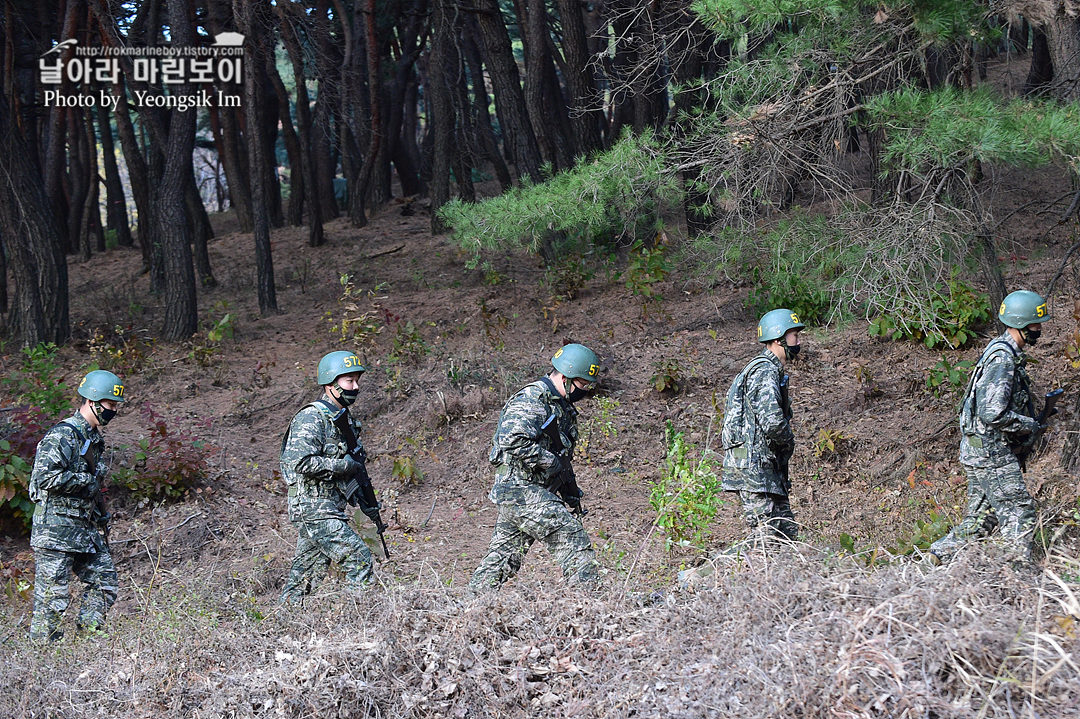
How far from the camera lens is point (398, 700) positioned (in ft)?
14.1

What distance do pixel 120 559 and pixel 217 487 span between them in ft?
4.20

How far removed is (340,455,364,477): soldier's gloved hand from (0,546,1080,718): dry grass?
0.84 meters

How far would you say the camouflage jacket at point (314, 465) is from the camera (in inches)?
222

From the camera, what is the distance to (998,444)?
557cm

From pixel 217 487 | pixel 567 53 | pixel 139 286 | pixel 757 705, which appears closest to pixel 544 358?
pixel 217 487

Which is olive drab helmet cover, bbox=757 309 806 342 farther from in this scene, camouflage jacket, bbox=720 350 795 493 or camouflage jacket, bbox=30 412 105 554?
camouflage jacket, bbox=30 412 105 554

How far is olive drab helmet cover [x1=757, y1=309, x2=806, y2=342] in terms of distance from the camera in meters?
5.68

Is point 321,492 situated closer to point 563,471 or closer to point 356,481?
point 356,481

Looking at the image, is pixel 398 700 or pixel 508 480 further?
pixel 508 480

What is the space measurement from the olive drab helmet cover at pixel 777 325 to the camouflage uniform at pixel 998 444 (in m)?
1.20

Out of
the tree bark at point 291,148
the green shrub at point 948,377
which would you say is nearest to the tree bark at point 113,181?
the tree bark at point 291,148

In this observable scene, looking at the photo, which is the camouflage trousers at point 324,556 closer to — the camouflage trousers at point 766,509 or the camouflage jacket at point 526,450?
the camouflage jacket at point 526,450

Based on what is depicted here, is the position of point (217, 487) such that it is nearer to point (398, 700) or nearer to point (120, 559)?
point (120, 559)

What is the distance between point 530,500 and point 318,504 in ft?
4.52
